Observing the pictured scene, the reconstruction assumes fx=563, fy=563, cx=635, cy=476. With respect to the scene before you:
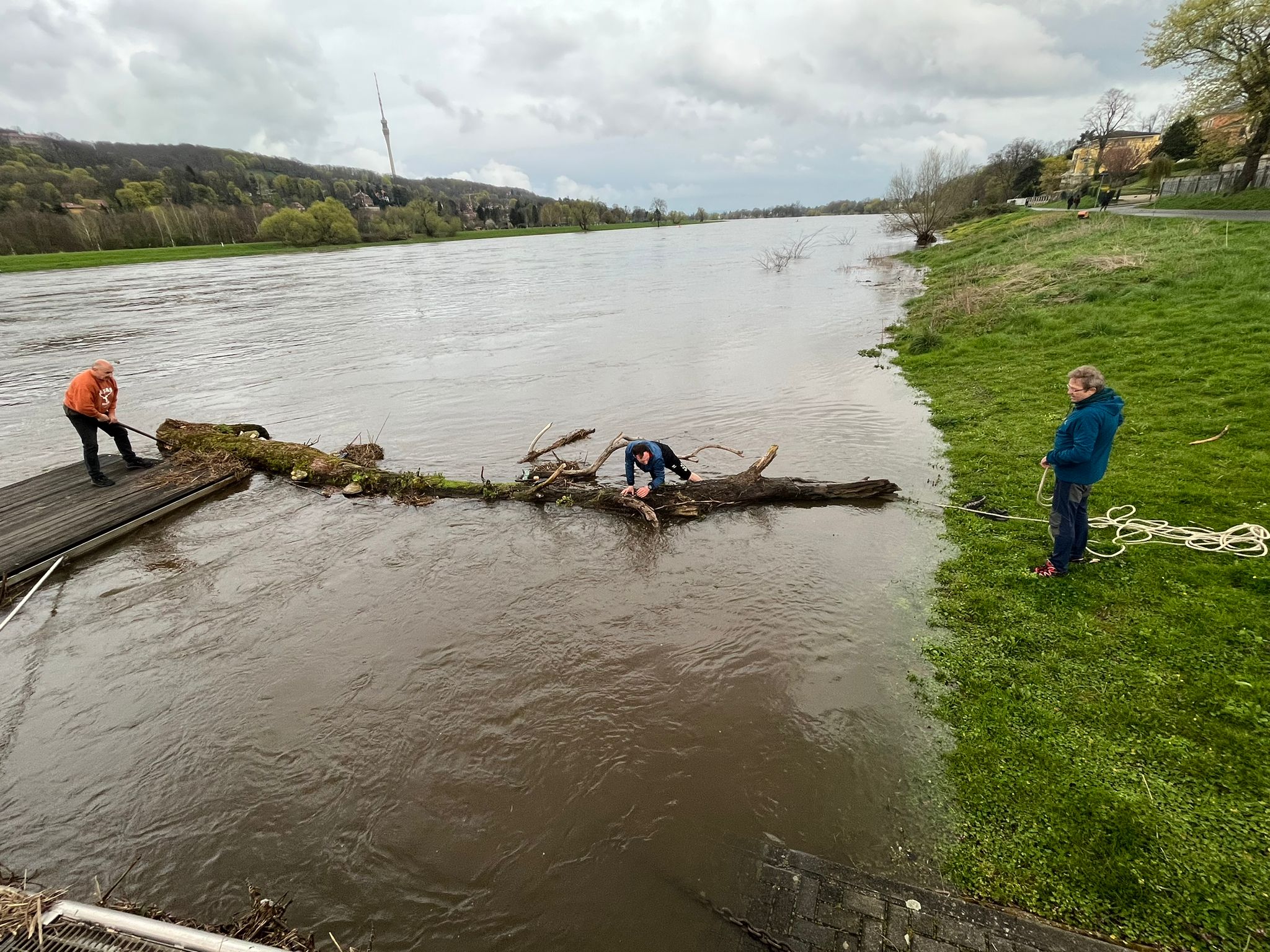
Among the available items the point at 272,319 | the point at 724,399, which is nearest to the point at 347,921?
the point at 724,399

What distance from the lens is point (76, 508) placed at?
10.8m

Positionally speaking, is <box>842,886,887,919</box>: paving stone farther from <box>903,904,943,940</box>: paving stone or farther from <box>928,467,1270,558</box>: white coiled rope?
<box>928,467,1270,558</box>: white coiled rope

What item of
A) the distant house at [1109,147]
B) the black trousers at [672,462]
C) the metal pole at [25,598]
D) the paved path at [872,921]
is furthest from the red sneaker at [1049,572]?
the distant house at [1109,147]

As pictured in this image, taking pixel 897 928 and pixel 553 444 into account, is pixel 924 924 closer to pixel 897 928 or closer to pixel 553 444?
pixel 897 928

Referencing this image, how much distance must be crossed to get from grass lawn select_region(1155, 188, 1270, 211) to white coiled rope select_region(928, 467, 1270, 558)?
32572 millimetres

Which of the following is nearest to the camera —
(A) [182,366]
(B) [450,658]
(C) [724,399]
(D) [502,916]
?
(D) [502,916]

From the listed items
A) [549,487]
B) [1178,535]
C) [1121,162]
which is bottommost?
[549,487]

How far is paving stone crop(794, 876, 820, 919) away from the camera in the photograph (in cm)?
407

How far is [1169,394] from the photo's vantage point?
38.1ft

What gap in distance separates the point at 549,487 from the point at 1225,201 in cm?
4197

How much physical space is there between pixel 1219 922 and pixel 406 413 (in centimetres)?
1820

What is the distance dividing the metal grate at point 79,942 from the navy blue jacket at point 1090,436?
866cm

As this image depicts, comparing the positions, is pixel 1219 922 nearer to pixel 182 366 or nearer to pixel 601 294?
pixel 182 366

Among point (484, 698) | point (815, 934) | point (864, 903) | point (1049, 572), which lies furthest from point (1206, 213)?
point (484, 698)
